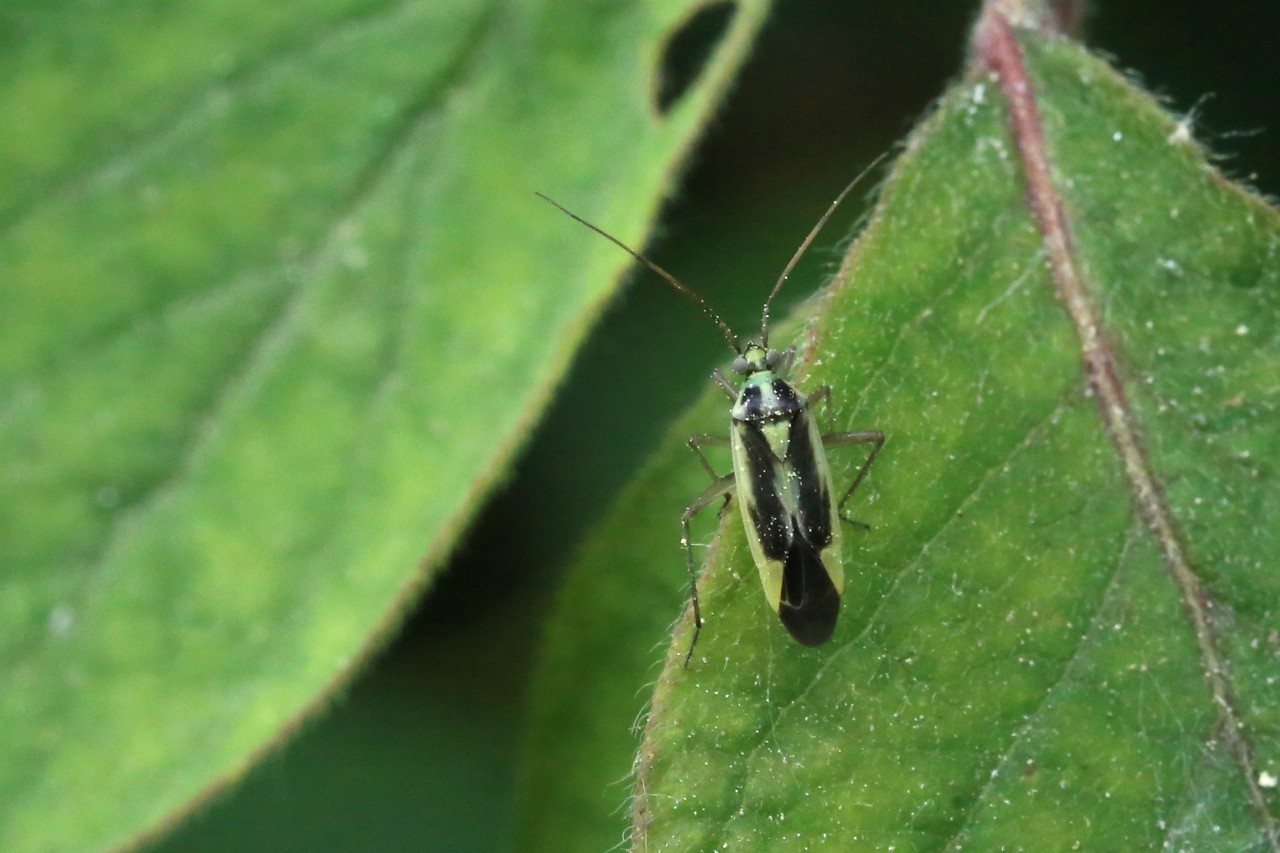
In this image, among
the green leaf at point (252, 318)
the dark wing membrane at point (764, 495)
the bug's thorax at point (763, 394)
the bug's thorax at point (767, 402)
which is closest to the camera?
the dark wing membrane at point (764, 495)

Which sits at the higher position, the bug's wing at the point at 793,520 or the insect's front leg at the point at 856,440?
the insect's front leg at the point at 856,440

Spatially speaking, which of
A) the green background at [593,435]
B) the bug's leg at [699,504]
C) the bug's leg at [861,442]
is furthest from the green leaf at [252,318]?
the green background at [593,435]

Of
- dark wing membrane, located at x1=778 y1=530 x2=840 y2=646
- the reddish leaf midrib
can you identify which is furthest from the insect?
the reddish leaf midrib

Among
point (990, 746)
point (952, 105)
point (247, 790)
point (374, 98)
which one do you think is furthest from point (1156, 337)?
point (247, 790)

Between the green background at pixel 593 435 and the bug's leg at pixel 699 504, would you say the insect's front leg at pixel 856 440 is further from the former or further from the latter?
the green background at pixel 593 435

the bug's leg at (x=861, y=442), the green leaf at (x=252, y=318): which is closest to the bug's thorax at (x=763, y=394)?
the bug's leg at (x=861, y=442)

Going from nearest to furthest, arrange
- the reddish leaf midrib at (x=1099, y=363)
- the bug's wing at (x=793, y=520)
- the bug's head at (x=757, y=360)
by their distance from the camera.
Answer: the reddish leaf midrib at (x=1099, y=363)
the bug's wing at (x=793, y=520)
the bug's head at (x=757, y=360)

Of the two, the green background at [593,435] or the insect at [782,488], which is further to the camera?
the green background at [593,435]
